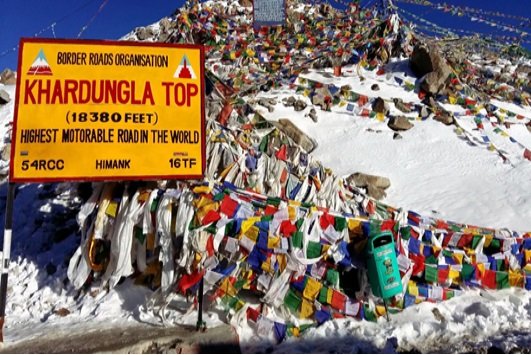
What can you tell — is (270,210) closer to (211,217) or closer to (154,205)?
(211,217)

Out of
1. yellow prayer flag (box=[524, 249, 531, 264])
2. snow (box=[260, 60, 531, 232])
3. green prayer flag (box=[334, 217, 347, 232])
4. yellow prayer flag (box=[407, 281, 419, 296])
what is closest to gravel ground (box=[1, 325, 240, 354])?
green prayer flag (box=[334, 217, 347, 232])

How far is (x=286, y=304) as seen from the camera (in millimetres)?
6184

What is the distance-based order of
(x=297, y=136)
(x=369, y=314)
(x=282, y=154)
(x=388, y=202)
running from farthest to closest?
(x=297, y=136) < (x=388, y=202) < (x=282, y=154) < (x=369, y=314)

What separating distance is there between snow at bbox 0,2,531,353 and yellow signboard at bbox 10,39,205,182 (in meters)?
2.17

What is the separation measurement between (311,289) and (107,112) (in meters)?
4.22

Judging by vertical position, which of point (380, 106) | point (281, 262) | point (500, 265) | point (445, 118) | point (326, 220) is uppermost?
point (380, 106)

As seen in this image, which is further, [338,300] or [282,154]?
[282,154]

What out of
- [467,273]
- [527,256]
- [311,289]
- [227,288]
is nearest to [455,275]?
[467,273]

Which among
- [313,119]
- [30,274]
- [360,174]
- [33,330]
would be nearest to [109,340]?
[33,330]

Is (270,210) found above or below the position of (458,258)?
above

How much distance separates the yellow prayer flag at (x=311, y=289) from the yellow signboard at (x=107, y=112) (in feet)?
7.98

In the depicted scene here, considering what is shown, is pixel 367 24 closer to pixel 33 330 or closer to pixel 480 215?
pixel 480 215

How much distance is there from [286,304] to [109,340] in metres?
2.59

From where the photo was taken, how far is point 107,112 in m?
6.26
